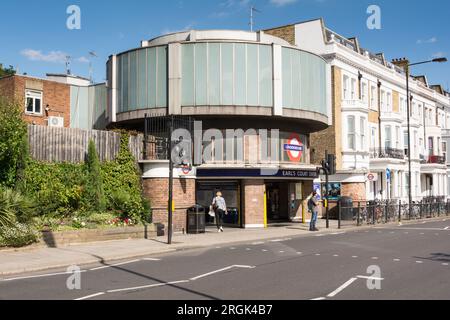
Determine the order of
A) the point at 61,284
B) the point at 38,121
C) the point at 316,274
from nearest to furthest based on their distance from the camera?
the point at 61,284 < the point at 316,274 < the point at 38,121

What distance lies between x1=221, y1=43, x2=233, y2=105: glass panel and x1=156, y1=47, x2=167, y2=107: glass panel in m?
2.94

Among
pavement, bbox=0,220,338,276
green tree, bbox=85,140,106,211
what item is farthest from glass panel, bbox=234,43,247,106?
green tree, bbox=85,140,106,211

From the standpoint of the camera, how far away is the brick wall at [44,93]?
33.6 m

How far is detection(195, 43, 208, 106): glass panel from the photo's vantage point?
25734mm

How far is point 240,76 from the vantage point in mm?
26047

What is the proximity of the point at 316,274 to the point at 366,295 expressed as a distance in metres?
2.42

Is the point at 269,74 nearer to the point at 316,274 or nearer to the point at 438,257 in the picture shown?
the point at 438,257

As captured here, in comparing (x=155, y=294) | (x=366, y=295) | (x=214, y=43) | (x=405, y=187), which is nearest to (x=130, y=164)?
(x=214, y=43)

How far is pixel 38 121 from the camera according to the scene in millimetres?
34250

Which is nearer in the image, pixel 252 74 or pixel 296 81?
pixel 252 74

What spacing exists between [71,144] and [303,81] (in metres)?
12.7

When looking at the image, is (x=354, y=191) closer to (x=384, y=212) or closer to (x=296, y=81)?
(x=384, y=212)

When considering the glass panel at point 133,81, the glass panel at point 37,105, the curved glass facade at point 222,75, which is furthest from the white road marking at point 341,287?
the glass panel at point 37,105

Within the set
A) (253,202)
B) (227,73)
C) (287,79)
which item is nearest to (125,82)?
(227,73)
